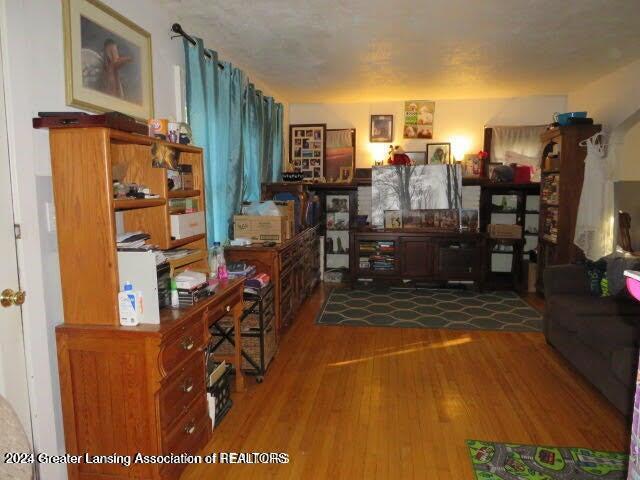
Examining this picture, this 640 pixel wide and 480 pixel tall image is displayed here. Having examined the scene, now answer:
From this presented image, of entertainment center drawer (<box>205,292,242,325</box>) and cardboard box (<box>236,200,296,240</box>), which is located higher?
cardboard box (<box>236,200,296,240</box>)

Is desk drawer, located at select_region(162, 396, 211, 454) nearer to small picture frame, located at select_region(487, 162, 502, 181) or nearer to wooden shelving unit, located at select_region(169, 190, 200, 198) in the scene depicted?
wooden shelving unit, located at select_region(169, 190, 200, 198)

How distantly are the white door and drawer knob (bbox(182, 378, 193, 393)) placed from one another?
64 centimetres

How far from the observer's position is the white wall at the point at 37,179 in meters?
1.72

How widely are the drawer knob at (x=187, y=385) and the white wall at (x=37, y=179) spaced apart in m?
0.56

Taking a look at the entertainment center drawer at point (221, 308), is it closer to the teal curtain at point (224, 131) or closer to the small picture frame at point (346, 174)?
the teal curtain at point (224, 131)

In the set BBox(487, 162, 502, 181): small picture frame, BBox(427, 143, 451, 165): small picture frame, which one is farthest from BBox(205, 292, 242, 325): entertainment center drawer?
BBox(487, 162, 502, 181): small picture frame

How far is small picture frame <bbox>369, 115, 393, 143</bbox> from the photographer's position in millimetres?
5914

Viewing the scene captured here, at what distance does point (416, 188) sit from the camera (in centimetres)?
548

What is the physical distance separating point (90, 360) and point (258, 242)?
197cm

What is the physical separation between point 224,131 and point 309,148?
2663 mm

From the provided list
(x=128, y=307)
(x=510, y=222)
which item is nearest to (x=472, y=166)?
(x=510, y=222)

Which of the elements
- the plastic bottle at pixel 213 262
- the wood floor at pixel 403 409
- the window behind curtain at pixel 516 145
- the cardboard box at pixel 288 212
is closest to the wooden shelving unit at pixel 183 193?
the plastic bottle at pixel 213 262

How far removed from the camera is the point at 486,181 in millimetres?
5488

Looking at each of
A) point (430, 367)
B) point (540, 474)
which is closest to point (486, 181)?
point (430, 367)
